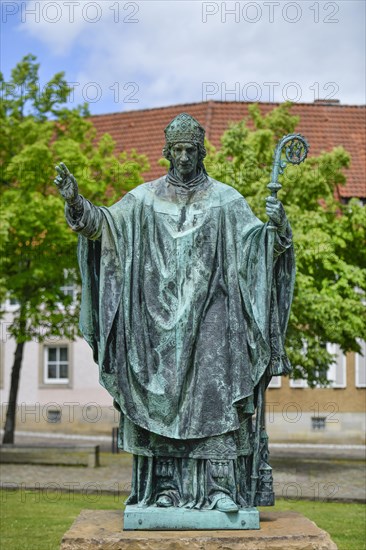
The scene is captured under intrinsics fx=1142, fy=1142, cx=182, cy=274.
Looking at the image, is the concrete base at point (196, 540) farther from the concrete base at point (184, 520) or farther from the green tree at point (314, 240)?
the green tree at point (314, 240)

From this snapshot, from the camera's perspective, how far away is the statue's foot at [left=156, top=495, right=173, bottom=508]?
7375mm

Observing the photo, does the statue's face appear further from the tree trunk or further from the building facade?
the building facade

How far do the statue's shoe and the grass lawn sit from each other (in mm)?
5490

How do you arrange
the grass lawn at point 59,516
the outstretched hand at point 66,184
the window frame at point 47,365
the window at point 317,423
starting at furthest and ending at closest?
the window frame at point 47,365, the window at point 317,423, the grass lawn at point 59,516, the outstretched hand at point 66,184

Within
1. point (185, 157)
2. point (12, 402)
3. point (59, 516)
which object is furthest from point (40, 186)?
point (185, 157)

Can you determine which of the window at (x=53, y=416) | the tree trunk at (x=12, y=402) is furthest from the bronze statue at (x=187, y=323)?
the window at (x=53, y=416)

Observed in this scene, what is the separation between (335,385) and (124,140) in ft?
37.2

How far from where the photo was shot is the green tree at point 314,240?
21.7 metres

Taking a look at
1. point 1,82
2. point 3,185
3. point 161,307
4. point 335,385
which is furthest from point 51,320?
point 161,307

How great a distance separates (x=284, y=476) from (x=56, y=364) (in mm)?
18612

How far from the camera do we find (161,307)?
7.55m

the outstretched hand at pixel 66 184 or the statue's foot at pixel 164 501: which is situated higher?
the outstretched hand at pixel 66 184

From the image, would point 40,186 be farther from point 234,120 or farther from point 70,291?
point 234,120

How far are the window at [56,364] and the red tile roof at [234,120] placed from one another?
731 cm
